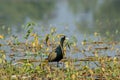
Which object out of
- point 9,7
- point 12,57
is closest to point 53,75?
point 12,57

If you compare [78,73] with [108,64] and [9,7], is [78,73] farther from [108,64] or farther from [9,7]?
[9,7]

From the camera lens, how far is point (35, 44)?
1246cm

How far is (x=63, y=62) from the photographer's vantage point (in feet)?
36.2

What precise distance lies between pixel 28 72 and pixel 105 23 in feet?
39.2

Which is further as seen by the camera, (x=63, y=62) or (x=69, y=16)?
(x=69, y=16)

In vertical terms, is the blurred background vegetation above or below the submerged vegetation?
above

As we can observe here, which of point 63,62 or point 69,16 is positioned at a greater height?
point 69,16

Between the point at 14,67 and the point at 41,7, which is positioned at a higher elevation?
the point at 41,7

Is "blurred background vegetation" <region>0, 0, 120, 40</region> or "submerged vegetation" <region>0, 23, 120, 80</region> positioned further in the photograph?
"blurred background vegetation" <region>0, 0, 120, 40</region>

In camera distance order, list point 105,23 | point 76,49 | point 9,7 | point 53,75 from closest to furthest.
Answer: point 53,75 < point 76,49 < point 105,23 < point 9,7

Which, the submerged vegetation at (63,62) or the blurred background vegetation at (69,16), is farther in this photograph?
the blurred background vegetation at (69,16)

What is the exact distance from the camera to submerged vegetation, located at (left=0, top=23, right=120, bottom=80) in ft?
30.1

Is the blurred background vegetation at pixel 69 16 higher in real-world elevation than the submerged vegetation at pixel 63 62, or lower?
higher

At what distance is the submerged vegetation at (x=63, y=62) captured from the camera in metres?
9.18
